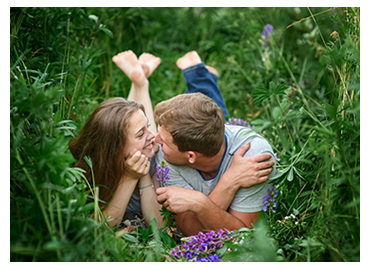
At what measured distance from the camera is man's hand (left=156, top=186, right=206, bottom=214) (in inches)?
72.9

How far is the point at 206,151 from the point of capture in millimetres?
1885

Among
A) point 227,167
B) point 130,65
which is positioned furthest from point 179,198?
point 130,65

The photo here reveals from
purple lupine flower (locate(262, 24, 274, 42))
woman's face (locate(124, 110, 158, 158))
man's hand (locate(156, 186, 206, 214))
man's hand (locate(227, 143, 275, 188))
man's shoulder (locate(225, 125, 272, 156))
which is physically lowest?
man's hand (locate(156, 186, 206, 214))

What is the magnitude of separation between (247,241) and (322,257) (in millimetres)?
280

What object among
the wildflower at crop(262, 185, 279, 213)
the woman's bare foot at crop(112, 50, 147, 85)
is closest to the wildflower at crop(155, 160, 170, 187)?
the wildflower at crop(262, 185, 279, 213)

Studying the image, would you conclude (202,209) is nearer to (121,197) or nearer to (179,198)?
(179,198)

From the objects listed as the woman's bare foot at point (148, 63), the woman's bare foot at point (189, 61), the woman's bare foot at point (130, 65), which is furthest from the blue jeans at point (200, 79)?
the woman's bare foot at point (130, 65)

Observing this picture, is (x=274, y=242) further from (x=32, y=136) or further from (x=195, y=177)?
(x=32, y=136)

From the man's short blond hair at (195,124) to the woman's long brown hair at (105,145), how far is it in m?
0.25

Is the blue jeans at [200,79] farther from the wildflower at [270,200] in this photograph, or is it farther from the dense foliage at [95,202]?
the wildflower at [270,200]

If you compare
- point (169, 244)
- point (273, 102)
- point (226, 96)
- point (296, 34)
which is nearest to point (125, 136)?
point (169, 244)

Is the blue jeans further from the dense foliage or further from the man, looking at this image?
the man

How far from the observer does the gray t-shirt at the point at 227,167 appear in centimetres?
192

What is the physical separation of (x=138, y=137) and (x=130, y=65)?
35.4 inches
